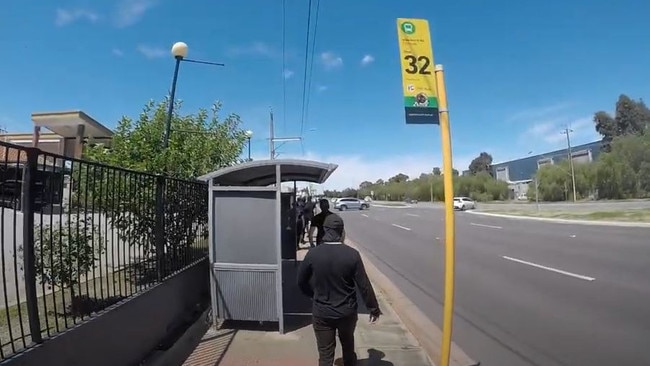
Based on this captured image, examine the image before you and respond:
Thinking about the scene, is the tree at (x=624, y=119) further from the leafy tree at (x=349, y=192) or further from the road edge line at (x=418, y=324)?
the road edge line at (x=418, y=324)

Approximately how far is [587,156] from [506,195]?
19309mm

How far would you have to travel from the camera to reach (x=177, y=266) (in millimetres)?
6539

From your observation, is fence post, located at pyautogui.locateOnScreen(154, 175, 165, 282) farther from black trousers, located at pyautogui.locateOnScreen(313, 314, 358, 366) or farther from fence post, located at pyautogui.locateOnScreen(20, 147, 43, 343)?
black trousers, located at pyautogui.locateOnScreen(313, 314, 358, 366)

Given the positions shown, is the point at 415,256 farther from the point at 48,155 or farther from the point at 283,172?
the point at 48,155

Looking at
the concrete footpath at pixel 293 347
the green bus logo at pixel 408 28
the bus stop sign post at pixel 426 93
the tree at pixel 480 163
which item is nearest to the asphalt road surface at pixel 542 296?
the concrete footpath at pixel 293 347

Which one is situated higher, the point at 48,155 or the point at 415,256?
the point at 48,155

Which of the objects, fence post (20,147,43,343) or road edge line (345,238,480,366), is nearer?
fence post (20,147,43,343)

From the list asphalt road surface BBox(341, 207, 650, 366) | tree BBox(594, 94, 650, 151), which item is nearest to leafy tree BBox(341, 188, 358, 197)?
tree BBox(594, 94, 650, 151)

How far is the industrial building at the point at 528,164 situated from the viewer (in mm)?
92125

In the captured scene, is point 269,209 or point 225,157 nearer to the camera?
point 269,209

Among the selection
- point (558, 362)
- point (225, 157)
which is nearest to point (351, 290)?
point (558, 362)

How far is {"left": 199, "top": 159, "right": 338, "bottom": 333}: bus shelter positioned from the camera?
6105 mm

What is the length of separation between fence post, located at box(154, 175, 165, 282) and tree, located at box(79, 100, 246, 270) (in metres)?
0.05

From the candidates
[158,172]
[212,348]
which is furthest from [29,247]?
[158,172]
